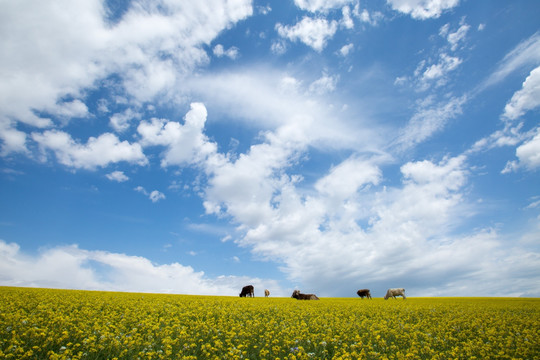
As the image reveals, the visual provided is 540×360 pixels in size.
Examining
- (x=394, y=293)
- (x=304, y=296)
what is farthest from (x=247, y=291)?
(x=394, y=293)

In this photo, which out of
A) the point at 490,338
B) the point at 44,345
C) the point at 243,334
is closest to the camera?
the point at 44,345

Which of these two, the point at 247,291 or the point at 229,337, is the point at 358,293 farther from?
the point at 229,337

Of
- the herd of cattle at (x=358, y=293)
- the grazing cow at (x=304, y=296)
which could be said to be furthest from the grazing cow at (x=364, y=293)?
the grazing cow at (x=304, y=296)

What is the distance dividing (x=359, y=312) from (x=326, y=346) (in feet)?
36.6

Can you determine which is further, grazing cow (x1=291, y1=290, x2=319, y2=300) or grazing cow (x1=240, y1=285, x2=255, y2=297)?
grazing cow (x1=240, y1=285, x2=255, y2=297)

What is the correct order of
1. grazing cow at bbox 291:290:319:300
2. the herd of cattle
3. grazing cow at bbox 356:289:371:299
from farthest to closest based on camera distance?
grazing cow at bbox 356:289:371:299
the herd of cattle
grazing cow at bbox 291:290:319:300

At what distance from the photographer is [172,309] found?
20094 millimetres

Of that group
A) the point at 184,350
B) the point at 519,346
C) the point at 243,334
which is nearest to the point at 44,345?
the point at 184,350

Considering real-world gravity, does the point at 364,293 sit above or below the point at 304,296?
above

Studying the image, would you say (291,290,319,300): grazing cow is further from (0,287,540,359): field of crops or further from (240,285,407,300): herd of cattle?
(0,287,540,359): field of crops

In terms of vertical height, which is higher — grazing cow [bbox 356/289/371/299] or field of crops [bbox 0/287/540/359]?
grazing cow [bbox 356/289/371/299]

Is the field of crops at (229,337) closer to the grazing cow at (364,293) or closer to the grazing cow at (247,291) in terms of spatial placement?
the grazing cow at (247,291)

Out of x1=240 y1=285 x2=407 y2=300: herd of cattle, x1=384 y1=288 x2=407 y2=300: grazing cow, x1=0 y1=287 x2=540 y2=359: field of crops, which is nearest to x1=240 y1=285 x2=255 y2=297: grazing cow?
x1=240 y1=285 x2=407 y2=300: herd of cattle

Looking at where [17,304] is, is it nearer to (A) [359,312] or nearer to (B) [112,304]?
(B) [112,304]
